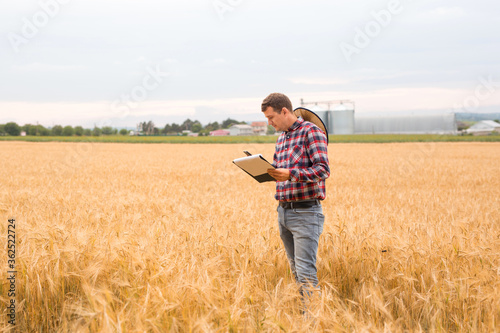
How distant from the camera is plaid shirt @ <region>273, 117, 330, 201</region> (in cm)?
331

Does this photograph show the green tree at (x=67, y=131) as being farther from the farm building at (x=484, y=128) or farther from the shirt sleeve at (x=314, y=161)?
the shirt sleeve at (x=314, y=161)

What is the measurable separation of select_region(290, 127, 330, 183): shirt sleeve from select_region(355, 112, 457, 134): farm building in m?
83.7

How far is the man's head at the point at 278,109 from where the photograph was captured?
3.43 metres

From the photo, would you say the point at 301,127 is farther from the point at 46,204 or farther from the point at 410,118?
the point at 410,118

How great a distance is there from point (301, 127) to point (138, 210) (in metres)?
4.65

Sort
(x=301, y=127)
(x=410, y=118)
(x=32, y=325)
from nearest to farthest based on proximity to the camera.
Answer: (x=32, y=325) < (x=301, y=127) < (x=410, y=118)

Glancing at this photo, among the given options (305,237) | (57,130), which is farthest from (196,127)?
(305,237)

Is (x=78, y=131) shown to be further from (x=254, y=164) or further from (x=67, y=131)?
(x=254, y=164)

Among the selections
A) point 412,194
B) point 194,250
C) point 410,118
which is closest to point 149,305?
point 194,250

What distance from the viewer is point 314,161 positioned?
3400 mm

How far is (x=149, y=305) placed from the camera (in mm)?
2697

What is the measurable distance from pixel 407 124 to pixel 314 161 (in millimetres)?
87216

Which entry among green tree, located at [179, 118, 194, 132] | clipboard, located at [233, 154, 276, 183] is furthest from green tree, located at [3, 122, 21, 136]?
clipboard, located at [233, 154, 276, 183]

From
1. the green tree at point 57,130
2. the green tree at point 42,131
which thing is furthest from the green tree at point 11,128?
the green tree at point 57,130
